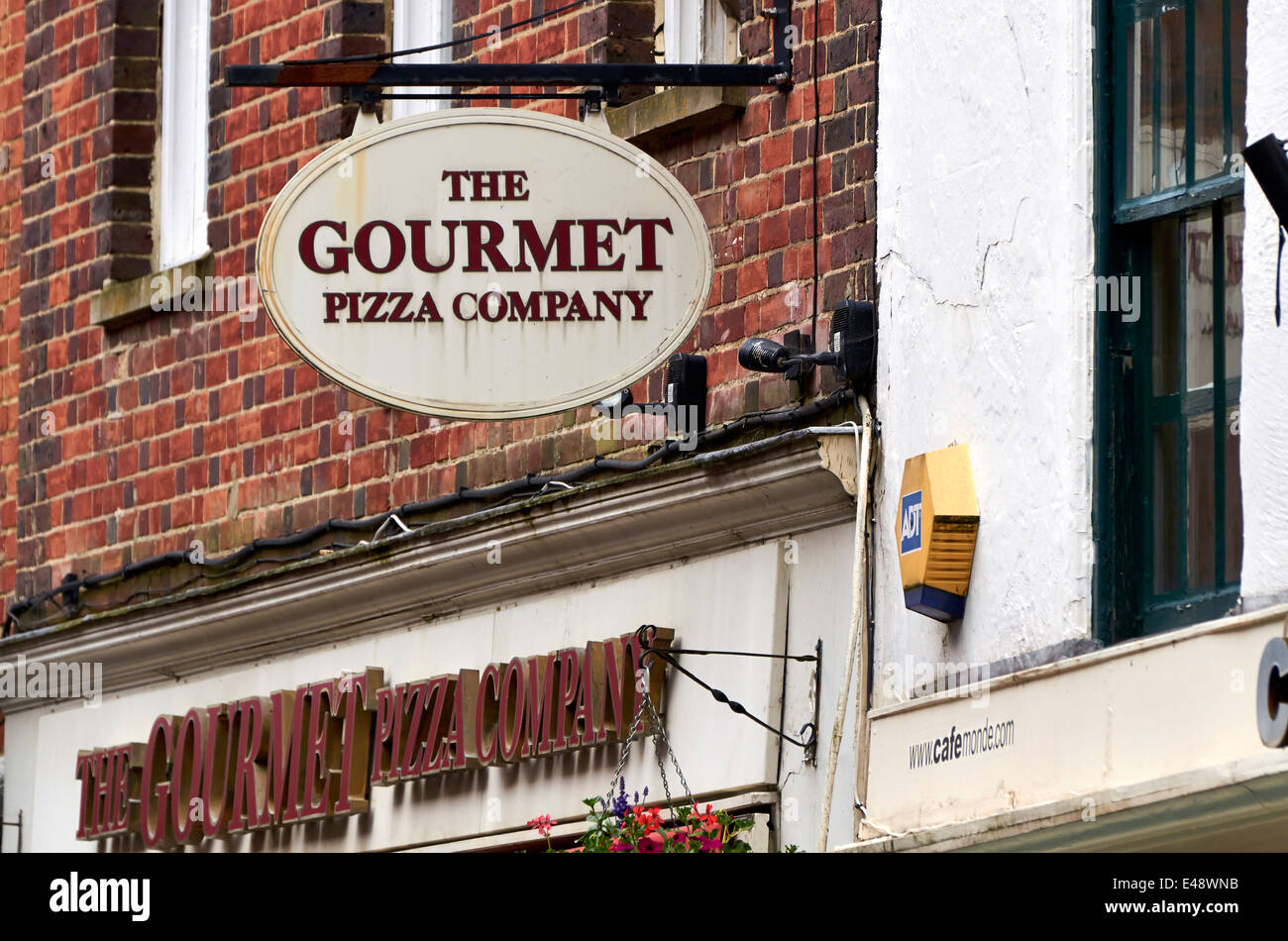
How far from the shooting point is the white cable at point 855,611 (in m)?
10.2

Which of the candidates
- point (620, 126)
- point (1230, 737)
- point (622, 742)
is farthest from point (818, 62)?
Answer: point (1230, 737)

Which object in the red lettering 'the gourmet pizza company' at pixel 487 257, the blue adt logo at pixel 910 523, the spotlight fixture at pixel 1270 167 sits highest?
the red lettering 'the gourmet pizza company' at pixel 487 257

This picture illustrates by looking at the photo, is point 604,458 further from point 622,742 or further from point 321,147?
point 321,147

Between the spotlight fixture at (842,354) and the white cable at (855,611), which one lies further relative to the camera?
the spotlight fixture at (842,354)

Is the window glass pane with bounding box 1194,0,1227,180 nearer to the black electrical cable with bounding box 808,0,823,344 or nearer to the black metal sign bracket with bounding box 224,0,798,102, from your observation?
the black electrical cable with bounding box 808,0,823,344

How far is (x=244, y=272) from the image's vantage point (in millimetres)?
13680

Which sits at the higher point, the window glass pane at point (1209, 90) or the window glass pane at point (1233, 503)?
the window glass pane at point (1209, 90)

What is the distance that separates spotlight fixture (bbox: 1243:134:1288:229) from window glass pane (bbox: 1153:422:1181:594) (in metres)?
1.64

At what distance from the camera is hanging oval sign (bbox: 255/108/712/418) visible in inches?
403

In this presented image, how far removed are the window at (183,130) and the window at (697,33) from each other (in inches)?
124

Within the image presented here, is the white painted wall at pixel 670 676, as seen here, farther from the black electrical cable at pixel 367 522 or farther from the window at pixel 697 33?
the window at pixel 697 33
